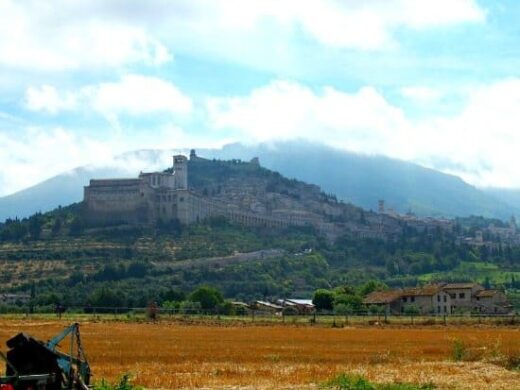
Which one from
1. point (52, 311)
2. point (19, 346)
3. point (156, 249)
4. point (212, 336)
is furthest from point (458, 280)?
point (19, 346)

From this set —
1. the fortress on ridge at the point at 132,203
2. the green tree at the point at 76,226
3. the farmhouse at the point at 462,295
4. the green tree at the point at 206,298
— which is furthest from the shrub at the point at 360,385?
the fortress on ridge at the point at 132,203

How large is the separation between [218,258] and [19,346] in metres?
144

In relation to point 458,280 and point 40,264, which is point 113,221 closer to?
point 40,264

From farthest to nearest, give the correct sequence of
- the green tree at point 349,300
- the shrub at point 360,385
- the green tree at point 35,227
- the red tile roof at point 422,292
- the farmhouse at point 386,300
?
the green tree at point 35,227
the red tile roof at point 422,292
the farmhouse at point 386,300
the green tree at point 349,300
the shrub at point 360,385

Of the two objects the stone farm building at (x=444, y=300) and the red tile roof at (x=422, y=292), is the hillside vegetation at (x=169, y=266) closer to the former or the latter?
the stone farm building at (x=444, y=300)

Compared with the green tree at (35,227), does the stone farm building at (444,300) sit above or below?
below

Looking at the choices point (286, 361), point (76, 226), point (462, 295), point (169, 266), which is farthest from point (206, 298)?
point (76, 226)

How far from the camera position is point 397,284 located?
17100 cm

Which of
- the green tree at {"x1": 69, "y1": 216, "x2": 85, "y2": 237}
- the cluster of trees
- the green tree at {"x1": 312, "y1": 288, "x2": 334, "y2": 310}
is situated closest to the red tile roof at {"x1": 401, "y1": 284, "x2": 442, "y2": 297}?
the cluster of trees

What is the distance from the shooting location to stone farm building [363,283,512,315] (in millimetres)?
109812

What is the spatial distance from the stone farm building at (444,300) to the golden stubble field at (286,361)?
61.4 m

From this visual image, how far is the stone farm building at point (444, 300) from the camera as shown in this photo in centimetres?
10981

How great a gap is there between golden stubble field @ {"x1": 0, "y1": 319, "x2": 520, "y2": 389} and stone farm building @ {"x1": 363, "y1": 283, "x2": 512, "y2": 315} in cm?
6138

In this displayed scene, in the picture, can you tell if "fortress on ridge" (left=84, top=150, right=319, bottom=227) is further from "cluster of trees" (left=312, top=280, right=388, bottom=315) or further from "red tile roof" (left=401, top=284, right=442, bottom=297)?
"red tile roof" (left=401, top=284, right=442, bottom=297)
